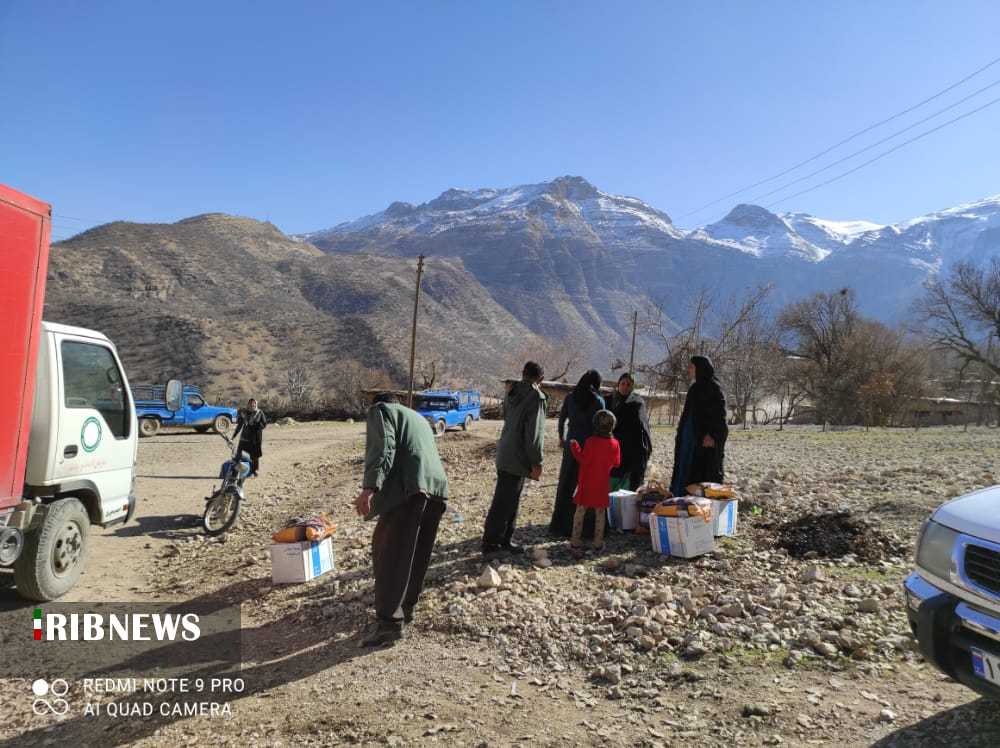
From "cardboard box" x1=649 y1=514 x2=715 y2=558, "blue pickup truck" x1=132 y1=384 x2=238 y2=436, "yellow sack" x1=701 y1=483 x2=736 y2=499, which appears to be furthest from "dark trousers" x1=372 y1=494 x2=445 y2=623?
"blue pickup truck" x1=132 y1=384 x2=238 y2=436

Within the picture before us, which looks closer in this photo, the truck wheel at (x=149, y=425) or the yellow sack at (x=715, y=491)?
the yellow sack at (x=715, y=491)

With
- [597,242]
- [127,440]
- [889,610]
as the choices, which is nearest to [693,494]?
[889,610]

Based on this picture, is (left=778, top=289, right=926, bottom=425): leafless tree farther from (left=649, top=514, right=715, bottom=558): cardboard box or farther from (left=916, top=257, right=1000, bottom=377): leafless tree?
(left=649, top=514, right=715, bottom=558): cardboard box

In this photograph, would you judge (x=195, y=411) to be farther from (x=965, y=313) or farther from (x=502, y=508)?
(x=965, y=313)

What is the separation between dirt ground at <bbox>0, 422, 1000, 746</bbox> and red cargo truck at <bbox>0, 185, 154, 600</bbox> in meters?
0.61

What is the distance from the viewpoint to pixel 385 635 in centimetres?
429

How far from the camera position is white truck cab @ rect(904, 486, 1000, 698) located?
2.66m

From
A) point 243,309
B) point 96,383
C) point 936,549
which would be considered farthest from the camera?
point 243,309

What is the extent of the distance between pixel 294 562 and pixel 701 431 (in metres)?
4.28

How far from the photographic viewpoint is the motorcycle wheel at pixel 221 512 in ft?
26.0

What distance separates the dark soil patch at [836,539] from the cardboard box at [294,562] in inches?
172

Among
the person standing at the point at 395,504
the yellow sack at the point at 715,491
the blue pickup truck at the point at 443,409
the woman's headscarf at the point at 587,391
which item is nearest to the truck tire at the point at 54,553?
the person standing at the point at 395,504

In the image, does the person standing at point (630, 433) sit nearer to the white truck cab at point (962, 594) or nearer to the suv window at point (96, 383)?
the white truck cab at point (962, 594)

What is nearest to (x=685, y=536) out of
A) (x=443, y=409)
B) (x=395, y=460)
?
(x=395, y=460)
